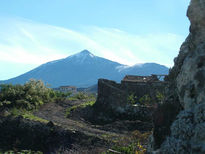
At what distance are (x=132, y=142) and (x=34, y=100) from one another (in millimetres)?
13309

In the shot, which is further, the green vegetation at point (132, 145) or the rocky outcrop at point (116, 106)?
the rocky outcrop at point (116, 106)

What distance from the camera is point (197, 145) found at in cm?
401

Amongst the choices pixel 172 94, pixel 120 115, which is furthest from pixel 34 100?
pixel 172 94

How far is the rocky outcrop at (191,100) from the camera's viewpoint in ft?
13.9

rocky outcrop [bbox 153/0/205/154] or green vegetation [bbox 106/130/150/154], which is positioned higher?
rocky outcrop [bbox 153/0/205/154]

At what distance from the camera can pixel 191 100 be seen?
486cm

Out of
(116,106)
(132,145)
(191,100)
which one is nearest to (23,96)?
(116,106)

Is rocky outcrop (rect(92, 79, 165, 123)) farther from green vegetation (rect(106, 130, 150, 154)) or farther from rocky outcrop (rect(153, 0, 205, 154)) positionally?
rocky outcrop (rect(153, 0, 205, 154))

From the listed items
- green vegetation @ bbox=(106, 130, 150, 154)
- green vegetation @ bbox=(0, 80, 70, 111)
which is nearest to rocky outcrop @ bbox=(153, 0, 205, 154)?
green vegetation @ bbox=(106, 130, 150, 154)

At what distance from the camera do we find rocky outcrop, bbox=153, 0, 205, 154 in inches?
167

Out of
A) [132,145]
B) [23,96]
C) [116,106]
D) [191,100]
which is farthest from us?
[23,96]

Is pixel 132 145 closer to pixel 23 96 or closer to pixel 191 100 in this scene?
pixel 191 100

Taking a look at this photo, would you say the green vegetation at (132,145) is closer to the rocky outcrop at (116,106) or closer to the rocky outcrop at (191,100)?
the rocky outcrop at (191,100)

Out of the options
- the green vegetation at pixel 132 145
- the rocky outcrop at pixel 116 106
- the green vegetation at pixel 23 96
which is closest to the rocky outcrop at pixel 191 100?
the green vegetation at pixel 132 145
